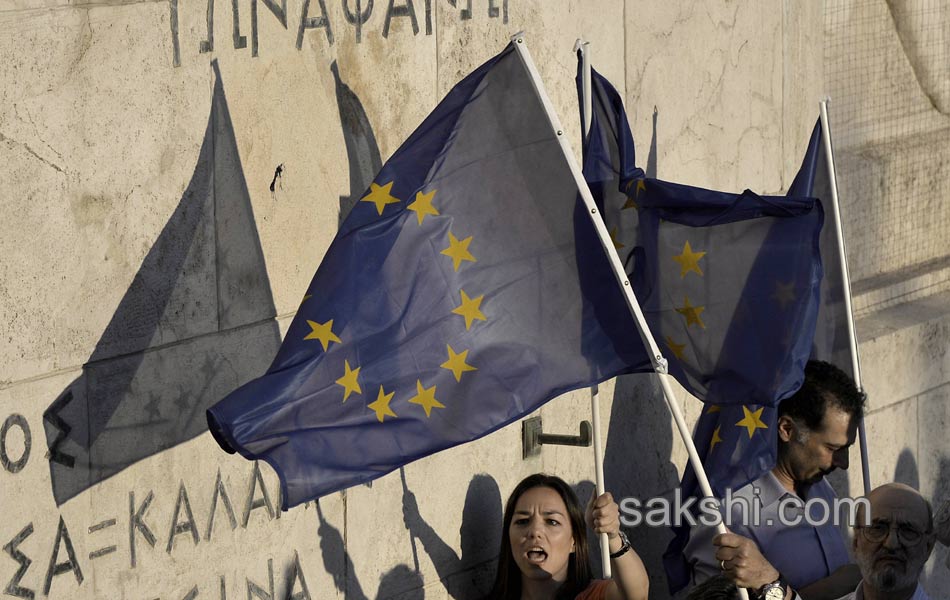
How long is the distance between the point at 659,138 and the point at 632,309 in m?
2.49

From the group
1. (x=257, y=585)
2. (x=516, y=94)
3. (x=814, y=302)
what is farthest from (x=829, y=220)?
(x=257, y=585)

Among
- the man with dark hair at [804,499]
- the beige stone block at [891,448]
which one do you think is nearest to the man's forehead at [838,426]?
the man with dark hair at [804,499]

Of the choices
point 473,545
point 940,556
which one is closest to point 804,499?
point 473,545

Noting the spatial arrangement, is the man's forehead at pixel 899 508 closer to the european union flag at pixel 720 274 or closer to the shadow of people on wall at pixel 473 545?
the european union flag at pixel 720 274

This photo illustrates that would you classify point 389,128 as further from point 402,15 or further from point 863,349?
point 863,349

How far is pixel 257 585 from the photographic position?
5.75 metres

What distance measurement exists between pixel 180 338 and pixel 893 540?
2.29m

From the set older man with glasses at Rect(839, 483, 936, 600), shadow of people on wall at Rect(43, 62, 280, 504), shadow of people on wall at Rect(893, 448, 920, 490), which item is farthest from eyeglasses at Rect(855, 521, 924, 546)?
shadow of people on wall at Rect(893, 448, 920, 490)

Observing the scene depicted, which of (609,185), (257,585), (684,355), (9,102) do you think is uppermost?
(9,102)

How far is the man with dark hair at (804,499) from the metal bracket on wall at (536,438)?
774 millimetres

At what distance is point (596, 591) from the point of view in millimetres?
5969

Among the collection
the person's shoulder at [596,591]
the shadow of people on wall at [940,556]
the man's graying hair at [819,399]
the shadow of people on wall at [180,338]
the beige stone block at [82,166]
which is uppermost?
the beige stone block at [82,166]

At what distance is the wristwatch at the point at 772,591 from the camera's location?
17.6ft

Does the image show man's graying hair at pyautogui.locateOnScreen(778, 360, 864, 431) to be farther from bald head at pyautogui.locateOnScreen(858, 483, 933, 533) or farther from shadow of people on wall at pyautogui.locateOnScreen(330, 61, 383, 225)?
shadow of people on wall at pyautogui.locateOnScreen(330, 61, 383, 225)
